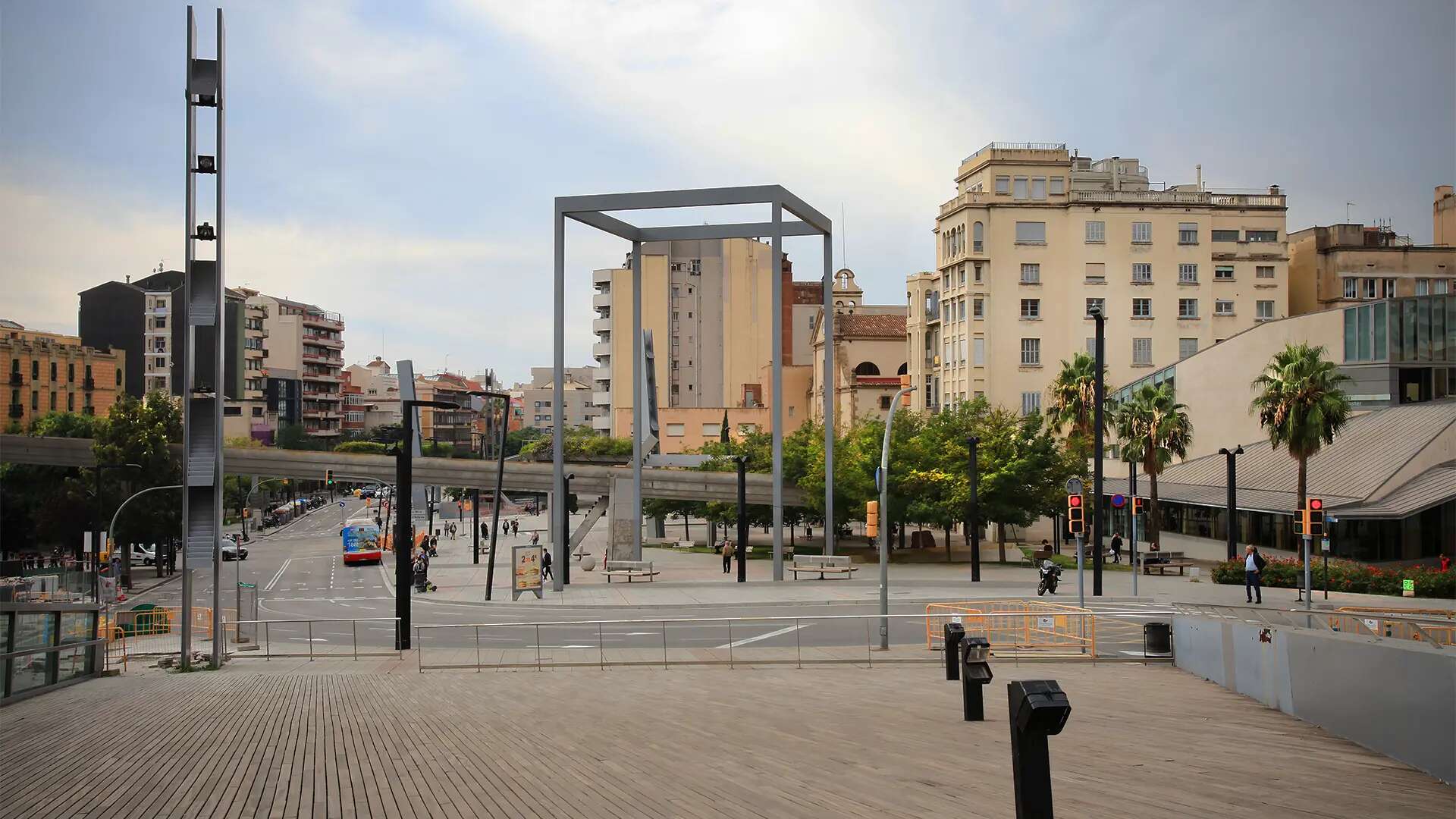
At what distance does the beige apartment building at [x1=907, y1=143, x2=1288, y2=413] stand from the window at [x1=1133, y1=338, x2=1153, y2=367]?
0.27 feet

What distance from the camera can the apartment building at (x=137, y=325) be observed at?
63719 millimetres

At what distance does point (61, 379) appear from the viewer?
199 ft

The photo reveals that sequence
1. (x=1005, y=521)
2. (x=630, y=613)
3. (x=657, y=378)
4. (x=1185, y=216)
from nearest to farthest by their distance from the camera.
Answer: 1. (x=630, y=613)
2. (x=1005, y=521)
3. (x=1185, y=216)
4. (x=657, y=378)

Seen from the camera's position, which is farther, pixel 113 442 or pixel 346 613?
pixel 113 442

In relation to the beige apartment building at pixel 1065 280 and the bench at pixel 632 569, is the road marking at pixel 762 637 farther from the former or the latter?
the beige apartment building at pixel 1065 280

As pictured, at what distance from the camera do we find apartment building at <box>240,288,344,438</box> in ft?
508

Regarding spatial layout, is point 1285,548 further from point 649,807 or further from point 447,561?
point 649,807

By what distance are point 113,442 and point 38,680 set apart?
44.4 meters

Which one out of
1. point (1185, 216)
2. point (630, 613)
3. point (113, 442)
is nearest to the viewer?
point (630, 613)

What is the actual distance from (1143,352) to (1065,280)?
675cm

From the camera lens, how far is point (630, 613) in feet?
111

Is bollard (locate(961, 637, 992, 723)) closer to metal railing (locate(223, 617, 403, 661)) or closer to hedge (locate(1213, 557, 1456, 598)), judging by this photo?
metal railing (locate(223, 617, 403, 661))

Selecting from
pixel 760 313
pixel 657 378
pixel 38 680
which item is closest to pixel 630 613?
pixel 38 680

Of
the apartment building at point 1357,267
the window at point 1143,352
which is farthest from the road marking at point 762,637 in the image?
the apartment building at point 1357,267
